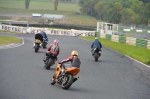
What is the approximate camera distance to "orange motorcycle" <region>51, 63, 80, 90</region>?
1359 centimetres

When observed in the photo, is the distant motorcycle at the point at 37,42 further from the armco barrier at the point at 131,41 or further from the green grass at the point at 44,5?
the green grass at the point at 44,5

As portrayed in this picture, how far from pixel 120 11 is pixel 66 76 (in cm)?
7882

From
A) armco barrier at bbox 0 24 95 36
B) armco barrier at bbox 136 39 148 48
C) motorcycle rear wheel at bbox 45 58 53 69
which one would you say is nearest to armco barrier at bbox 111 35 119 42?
armco barrier at bbox 136 39 148 48

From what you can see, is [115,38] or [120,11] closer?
[115,38]

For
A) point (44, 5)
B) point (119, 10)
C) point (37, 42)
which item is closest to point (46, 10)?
point (44, 5)

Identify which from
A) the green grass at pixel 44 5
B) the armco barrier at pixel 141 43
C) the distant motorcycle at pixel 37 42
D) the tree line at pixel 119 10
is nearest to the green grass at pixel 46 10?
the green grass at pixel 44 5

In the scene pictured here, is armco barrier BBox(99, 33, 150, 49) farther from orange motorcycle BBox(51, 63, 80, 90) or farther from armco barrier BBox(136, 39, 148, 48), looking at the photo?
orange motorcycle BBox(51, 63, 80, 90)

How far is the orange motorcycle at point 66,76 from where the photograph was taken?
44.6ft

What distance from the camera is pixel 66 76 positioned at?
13.7 meters

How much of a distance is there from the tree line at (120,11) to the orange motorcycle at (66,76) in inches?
2943

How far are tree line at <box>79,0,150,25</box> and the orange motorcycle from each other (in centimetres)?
7474

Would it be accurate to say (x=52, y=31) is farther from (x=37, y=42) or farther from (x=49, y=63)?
(x=49, y=63)

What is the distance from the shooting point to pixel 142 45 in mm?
39125

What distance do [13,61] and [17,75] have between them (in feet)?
17.5
